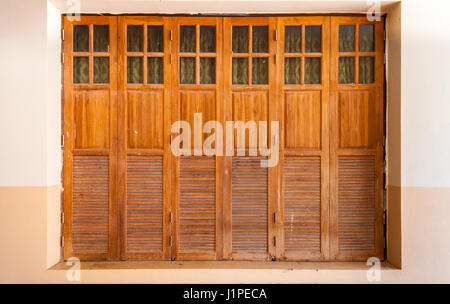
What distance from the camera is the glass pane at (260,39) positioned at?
326cm

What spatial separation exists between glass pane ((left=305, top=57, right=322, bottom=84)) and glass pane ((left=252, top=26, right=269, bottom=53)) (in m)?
0.40

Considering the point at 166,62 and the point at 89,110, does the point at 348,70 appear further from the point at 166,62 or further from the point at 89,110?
the point at 89,110

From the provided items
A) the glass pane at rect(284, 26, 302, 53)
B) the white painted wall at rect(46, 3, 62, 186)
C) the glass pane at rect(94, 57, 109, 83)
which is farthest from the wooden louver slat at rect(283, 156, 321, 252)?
the white painted wall at rect(46, 3, 62, 186)

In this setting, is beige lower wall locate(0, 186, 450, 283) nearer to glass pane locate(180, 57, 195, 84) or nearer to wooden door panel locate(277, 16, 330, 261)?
wooden door panel locate(277, 16, 330, 261)

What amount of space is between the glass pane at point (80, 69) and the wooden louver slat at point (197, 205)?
3.81 feet

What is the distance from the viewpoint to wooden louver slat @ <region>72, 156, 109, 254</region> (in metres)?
3.23

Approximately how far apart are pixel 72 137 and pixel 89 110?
0.29 meters

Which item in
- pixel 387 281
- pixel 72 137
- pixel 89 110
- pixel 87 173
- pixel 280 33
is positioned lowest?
pixel 387 281

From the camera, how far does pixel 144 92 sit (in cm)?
325

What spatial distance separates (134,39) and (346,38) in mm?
1933

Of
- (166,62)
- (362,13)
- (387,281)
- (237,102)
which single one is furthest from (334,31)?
(387,281)

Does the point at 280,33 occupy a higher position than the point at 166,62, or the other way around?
the point at 280,33

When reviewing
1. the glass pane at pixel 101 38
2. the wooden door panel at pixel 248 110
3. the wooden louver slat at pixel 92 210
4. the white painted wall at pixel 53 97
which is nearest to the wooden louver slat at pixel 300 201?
the wooden door panel at pixel 248 110

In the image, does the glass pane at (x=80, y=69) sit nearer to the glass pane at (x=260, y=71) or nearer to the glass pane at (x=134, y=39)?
the glass pane at (x=134, y=39)
